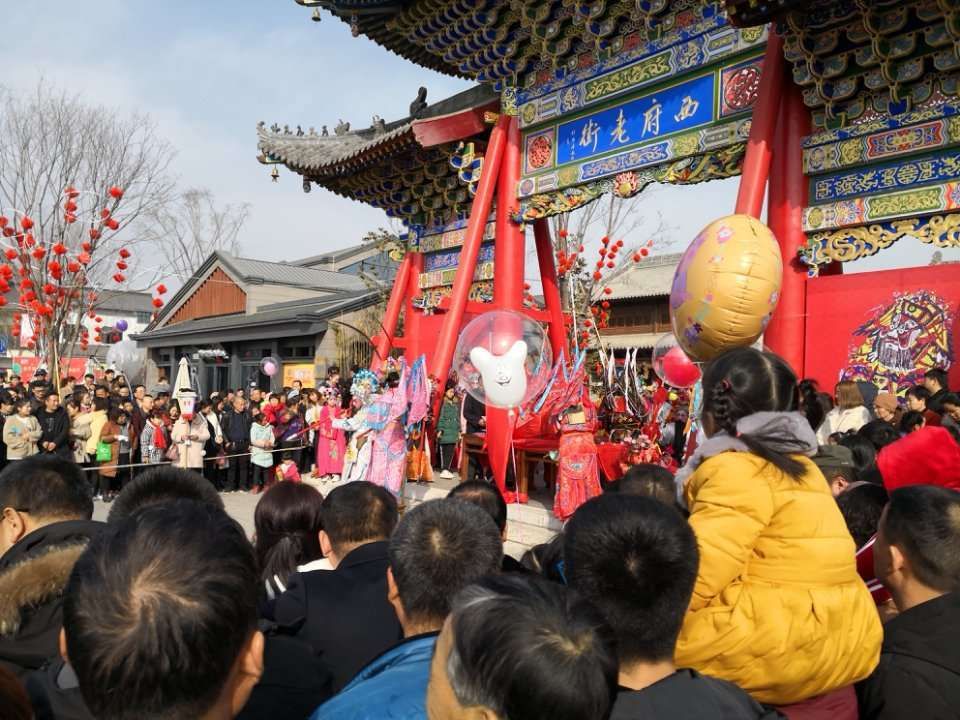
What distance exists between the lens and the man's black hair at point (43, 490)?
2.40 metres

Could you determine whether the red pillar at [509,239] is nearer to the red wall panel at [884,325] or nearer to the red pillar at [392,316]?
the red pillar at [392,316]

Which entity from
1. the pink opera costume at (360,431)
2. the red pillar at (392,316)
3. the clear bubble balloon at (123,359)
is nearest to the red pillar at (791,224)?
the pink opera costume at (360,431)

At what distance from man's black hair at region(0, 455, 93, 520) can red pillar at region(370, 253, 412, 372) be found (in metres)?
7.55

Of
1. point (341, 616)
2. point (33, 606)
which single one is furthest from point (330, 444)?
point (33, 606)

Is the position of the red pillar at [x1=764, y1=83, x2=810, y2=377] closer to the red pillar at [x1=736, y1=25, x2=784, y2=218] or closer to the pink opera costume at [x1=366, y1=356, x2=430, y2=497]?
the red pillar at [x1=736, y1=25, x2=784, y2=218]

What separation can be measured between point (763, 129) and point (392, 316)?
618 centimetres

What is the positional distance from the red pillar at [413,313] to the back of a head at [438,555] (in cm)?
935

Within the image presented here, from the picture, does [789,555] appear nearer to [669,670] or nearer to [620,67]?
[669,670]

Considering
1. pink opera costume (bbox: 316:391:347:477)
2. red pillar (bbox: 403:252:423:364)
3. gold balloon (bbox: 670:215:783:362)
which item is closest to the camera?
gold balloon (bbox: 670:215:783:362)

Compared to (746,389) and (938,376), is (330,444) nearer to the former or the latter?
(938,376)

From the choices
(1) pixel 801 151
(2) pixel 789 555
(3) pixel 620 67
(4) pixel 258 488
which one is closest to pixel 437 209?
(3) pixel 620 67

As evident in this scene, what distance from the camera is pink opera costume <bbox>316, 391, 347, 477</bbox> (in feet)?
33.0

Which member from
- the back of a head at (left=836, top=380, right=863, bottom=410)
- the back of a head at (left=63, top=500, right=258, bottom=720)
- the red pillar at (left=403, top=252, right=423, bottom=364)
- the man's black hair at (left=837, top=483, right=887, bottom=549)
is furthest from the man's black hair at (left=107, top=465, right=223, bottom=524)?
the red pillar at (left=403, top=252, right=423, bottom=364)

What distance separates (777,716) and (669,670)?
8.9 inches
